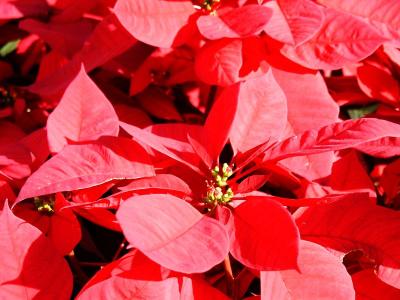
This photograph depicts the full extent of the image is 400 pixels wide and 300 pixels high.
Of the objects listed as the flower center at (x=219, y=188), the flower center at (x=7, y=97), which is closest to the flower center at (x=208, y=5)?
the flower center at (x=219, y=188)

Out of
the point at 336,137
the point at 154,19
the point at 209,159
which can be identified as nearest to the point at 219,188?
the point at 209,159

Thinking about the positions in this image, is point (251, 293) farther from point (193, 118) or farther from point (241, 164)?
point (193, 118)

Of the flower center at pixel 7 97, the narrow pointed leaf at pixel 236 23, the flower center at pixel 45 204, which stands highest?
the narrow pointed leaf at pixel 236 23

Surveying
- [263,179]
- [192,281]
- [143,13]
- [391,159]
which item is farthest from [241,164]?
[391,159]

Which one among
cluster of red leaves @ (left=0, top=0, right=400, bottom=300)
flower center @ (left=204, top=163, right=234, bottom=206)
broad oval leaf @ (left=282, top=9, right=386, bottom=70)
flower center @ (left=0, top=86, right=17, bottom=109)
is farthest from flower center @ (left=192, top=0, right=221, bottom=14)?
flower center @ (left=0, top=86, right=17, bottom=109)

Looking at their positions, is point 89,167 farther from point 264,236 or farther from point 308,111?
point 308,111

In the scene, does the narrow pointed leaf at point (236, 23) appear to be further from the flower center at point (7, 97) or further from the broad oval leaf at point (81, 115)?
the flower center at point (7, 97)
